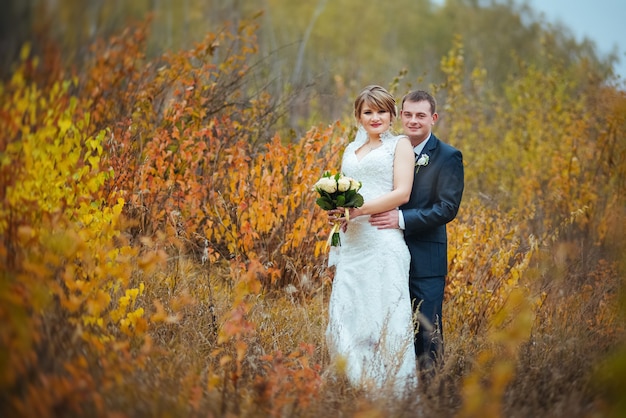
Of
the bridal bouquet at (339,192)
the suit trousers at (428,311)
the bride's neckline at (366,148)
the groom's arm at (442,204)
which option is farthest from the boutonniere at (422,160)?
the suit trousers at (428,311)

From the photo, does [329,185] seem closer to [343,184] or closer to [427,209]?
[343,184]

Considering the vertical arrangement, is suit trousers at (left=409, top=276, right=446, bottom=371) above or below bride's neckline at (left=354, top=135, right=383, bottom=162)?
below

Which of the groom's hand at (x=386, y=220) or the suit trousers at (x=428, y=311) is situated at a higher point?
the groom's hand at (x=386, y=220)

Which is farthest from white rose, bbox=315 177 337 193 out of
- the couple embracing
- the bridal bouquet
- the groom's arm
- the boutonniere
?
the boutonniere

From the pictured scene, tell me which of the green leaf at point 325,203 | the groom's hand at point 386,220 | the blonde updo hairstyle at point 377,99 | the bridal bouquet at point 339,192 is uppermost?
the blonde updo hairstyle at point 377,99

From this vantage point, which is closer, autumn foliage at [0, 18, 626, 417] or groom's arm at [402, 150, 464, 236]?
autumn foliage at [0, 18, 626, 417]

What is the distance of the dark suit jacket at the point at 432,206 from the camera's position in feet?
12.7

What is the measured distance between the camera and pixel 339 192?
383 centimetres

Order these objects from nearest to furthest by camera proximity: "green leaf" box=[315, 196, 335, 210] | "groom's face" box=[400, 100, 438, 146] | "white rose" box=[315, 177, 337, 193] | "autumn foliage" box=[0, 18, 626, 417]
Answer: "autumn foliage" box=[0, 18, 626, 417]
"white rose" box=[315, 177, 337, 193]
"green leaf" box=[315, 196, 335, 210]
"groom's face" box=[400, 100, 438, 146]

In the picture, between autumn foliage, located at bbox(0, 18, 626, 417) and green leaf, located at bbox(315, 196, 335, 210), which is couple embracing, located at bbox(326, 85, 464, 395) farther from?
autumn foliage, located at bbox(0, 18, 626, 417)

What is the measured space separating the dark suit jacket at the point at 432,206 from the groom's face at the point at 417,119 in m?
0.08

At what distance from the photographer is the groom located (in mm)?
3930

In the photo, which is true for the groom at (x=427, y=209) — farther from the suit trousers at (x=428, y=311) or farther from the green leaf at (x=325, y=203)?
the green leaf at (x=325, y=203)

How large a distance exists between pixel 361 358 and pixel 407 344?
0.37m
